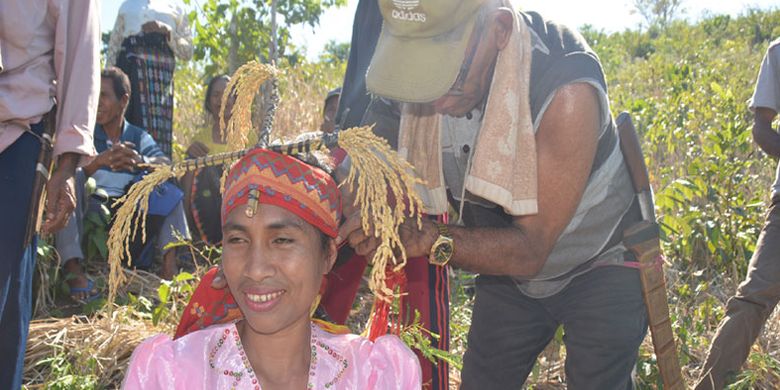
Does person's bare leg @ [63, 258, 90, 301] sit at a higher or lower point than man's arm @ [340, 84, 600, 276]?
lower

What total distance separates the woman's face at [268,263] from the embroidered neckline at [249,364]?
72 mm

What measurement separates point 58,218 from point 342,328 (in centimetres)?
103

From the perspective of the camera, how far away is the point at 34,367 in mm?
3832

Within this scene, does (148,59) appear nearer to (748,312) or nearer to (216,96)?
(216,96)

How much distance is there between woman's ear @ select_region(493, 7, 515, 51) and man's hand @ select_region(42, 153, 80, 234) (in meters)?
1.42

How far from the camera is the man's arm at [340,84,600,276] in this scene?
2.37 metres

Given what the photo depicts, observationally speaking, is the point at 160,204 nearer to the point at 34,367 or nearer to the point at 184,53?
the point at 34,367

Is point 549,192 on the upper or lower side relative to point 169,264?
upper

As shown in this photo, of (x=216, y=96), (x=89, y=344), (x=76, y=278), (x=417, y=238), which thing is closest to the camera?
(x=417, y=238)

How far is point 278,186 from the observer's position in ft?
6.82

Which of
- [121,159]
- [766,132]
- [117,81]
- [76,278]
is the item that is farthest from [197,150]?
[766,132]

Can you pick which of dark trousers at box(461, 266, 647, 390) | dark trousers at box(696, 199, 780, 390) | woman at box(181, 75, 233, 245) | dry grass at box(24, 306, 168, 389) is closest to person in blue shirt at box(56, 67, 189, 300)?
woman at box(181, 75, 233, 245)

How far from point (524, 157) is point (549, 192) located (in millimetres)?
127

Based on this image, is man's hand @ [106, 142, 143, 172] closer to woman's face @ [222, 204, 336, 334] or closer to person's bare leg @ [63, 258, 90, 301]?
person's bare leg @ [63, 258, 90, 301]
